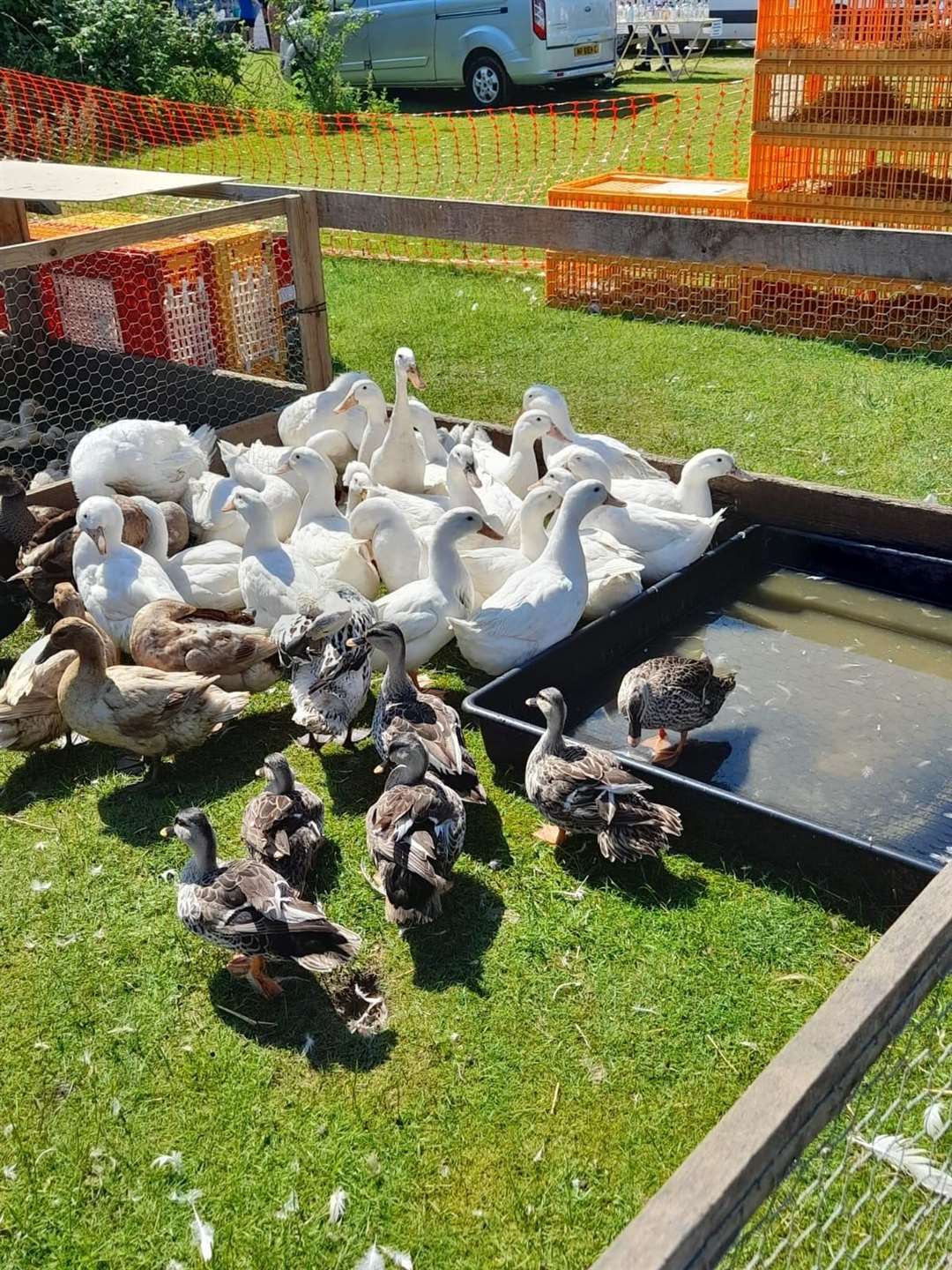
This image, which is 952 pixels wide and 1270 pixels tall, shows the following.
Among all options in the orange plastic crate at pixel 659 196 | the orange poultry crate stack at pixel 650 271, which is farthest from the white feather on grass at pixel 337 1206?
the orange plastic crate at pixel 659 196

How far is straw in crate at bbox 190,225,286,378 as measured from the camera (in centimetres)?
804

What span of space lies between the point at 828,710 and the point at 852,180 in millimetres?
5989

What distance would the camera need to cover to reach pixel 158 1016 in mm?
3479

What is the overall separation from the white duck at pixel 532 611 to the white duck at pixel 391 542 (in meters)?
0.57

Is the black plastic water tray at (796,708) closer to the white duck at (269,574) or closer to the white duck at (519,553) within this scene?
the white duck at (519,553)

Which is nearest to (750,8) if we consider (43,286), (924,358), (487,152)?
(487,152)

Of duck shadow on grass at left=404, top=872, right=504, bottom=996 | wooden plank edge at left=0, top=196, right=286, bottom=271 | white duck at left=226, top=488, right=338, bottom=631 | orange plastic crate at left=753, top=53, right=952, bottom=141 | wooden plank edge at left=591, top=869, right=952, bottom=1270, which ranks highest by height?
orange plastic crate at left=753, top=53, right=952, bottom=141

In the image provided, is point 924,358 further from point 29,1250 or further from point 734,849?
point 29,1250

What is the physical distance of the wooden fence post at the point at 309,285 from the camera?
22.2 feet

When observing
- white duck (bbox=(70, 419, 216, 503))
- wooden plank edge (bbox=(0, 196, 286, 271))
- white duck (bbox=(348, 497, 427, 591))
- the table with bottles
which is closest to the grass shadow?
white duck (bbox=(348, 497, 427, 591))

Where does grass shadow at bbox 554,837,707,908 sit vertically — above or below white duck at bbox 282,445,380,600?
below

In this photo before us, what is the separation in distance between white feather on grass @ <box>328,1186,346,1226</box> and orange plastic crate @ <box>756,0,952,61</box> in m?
8.56

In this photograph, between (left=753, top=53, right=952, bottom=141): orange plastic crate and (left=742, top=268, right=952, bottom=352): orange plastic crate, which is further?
(left=742, top=268, right=952, bottom=352): orange plastic crate

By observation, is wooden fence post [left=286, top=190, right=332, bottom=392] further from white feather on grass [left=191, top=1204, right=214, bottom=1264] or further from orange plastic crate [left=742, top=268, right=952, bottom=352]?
white feather on grass [left=191, top=1204, right=214, bottom=1264]
